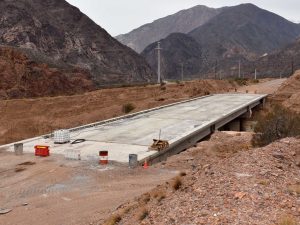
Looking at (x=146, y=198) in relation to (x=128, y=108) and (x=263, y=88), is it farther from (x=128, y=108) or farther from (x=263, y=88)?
(x=263, y=88)

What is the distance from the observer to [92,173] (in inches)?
646

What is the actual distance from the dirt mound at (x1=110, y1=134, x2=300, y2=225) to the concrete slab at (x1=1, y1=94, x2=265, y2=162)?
6837 mm

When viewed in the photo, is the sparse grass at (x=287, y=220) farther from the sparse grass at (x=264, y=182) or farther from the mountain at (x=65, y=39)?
the mountain at (x=65, y=39)

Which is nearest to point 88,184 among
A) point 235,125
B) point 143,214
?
point 143,214

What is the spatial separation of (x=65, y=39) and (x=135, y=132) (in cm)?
8029

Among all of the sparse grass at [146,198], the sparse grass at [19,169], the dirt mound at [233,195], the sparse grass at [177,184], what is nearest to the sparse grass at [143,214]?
the dirt mound at [233,195]

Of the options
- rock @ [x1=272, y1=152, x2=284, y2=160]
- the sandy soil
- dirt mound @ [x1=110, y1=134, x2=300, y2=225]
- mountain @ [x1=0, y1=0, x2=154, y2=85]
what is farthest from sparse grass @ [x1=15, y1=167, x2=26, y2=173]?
mountain @ [x1=0, y1=0, x2=154, y2=85]

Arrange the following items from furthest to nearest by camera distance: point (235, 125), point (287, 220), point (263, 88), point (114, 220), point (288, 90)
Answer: point (263, 88)
point (288, 90)
point (235, 125)
point (114, 220)
point (287, 220)

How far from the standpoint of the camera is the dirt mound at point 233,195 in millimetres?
8367

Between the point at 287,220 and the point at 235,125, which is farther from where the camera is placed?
the point at 235,125

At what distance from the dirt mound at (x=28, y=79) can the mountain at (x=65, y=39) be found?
8038 millimetres

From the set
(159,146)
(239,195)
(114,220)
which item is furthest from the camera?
(159,146)

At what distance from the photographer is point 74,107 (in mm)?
Answer: 51469

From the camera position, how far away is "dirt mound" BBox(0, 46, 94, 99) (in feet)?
198
